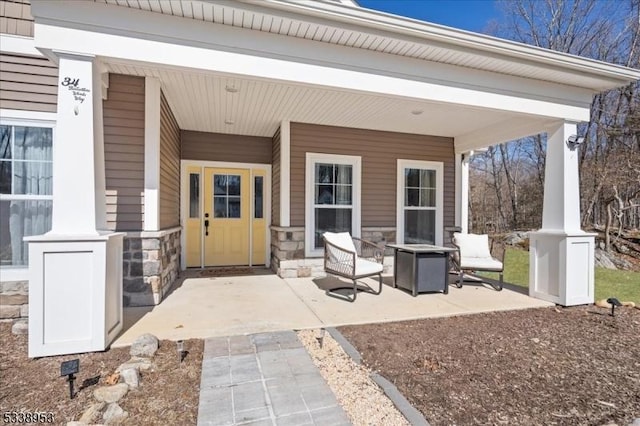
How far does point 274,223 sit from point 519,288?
14.2 feet

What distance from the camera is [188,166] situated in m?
6.32

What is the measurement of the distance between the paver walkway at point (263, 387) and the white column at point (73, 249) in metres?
1.02

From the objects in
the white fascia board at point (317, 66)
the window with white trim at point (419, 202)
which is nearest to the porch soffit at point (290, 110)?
the white fascia board at point (317, 66)

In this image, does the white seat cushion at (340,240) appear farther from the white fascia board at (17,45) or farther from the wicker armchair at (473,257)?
the white fascia board at (17,45)

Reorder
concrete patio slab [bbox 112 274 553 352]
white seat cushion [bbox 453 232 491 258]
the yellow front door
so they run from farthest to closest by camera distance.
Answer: the yellow front door < white seat cushion [bbox 453 232 491 258] < concrete patio slab [bbox 112 274 553 352]

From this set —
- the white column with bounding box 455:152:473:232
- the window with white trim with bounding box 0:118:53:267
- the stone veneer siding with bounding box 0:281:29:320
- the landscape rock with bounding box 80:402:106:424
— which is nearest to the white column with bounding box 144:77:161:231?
the window with white trim with bounding box 0:118:53:267

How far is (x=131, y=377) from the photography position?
222 centimetres

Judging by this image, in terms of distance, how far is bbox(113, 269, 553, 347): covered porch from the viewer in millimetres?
3279

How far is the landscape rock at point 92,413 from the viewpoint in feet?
6.02

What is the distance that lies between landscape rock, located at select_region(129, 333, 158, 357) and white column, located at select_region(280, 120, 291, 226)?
3.11 metres

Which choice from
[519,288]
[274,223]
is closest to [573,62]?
[519,288]

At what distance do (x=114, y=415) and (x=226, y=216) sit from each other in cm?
494

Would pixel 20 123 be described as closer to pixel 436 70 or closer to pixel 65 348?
pixel 65 348

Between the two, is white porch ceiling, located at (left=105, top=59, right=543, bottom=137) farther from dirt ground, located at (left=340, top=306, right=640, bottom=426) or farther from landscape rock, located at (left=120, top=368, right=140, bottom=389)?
landscape rock, located at (left=120, top=368, right=140, bottom=389)
